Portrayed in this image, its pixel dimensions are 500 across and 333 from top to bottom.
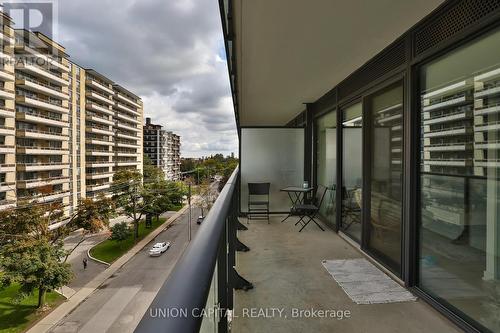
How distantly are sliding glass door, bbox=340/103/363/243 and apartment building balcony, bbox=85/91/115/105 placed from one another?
46048mm

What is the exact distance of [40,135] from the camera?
103 feet

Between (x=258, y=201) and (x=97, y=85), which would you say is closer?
(x=258, y=201)

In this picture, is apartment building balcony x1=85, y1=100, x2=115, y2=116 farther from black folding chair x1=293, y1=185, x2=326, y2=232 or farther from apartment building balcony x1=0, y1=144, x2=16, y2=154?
black folding chair x1=293, y1=185, x2=326, y2=232

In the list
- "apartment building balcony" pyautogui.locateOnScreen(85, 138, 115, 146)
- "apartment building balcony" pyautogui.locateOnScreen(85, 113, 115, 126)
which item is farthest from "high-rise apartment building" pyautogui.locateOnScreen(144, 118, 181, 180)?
"apartment building balcony" pyautogui.locateOnScreen(85, 113, 115, 126)

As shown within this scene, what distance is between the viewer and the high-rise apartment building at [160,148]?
3050 inches

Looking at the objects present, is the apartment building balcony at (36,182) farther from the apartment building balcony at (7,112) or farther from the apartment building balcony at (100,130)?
the apartment building balcony at (100,130)

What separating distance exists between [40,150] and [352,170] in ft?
118

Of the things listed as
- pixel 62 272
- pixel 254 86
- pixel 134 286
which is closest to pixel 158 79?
pixel 134 286

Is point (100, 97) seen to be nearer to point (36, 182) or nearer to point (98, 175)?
point (98, 175)

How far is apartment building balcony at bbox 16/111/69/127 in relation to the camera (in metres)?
29.6

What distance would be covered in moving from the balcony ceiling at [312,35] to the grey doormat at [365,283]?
2590mm

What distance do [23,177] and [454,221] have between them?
36.3m

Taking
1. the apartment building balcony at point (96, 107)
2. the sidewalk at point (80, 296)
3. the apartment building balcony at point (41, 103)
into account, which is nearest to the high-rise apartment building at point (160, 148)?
the apartment building balcony at point (96, 107)

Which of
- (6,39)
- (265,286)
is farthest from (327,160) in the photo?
(6,39)
